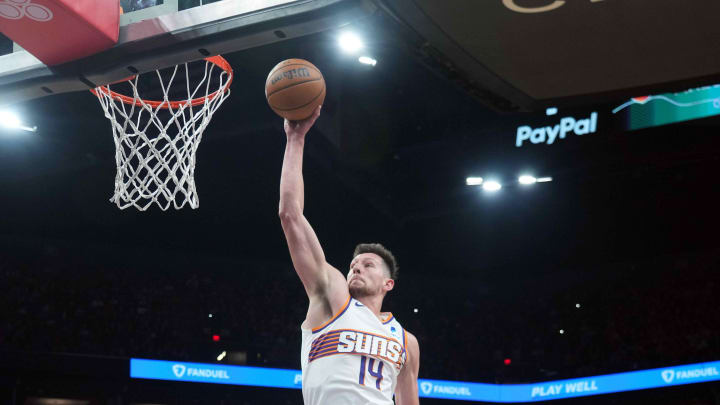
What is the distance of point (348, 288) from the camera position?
121 inches

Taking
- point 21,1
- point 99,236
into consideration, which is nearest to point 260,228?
point 99,236

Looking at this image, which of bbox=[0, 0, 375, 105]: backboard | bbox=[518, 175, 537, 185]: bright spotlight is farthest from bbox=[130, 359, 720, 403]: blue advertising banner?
bbox=[0, 0, 375, 105]: backboard

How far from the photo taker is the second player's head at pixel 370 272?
313 centimetres

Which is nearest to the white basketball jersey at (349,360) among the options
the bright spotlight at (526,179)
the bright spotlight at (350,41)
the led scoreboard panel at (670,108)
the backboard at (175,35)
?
the backboard at (175,35)

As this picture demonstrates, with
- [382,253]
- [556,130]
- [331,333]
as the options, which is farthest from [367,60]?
[331,333]

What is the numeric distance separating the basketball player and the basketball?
8cm

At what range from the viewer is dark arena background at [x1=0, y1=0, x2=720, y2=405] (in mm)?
10539

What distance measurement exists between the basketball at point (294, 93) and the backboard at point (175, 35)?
1.18 ft

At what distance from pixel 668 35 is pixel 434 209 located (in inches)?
443

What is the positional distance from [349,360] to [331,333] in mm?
120

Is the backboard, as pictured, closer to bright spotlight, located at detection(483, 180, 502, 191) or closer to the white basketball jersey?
the white basketball jersey

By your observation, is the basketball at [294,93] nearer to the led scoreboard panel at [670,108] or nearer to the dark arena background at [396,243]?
the dark arena background at [396,243]

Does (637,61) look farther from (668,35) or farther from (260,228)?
(260,228)

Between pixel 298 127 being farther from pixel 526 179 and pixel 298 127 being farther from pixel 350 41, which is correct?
pixel 526 179
